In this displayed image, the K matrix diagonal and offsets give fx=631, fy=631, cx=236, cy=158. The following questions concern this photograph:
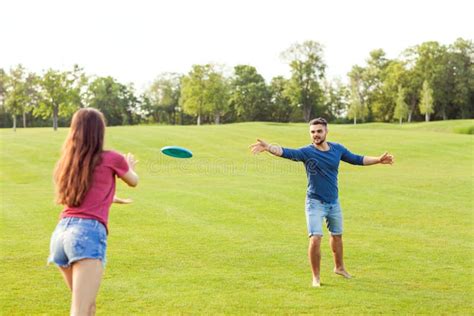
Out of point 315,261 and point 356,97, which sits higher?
point 356,97

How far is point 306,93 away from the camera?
3925 inches

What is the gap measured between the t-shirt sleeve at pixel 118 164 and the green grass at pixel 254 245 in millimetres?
3034

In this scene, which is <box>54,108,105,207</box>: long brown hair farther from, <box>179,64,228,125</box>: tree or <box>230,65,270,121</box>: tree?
<box>230,65,270,121</box>: tree

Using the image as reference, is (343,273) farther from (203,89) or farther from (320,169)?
(203,89)

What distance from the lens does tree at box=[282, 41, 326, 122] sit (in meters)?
98.9

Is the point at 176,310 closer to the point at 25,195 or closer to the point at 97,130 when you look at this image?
the point at 97,130

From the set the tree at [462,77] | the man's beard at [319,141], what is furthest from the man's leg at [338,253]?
the tree at [462,77]

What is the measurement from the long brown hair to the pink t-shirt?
53mm

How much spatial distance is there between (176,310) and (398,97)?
86168mm

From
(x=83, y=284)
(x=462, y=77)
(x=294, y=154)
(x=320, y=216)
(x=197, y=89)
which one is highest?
(x=462, y=77)

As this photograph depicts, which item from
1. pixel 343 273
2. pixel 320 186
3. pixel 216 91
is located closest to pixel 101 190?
pixel 320 186

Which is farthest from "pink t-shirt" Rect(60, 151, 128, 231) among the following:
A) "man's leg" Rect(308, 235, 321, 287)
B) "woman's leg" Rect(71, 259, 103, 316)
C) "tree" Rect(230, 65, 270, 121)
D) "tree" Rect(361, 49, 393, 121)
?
"tree" Rect(230, 65, 270, 121)

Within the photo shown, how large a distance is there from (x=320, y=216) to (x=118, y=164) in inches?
196

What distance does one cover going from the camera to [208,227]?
14.6m
